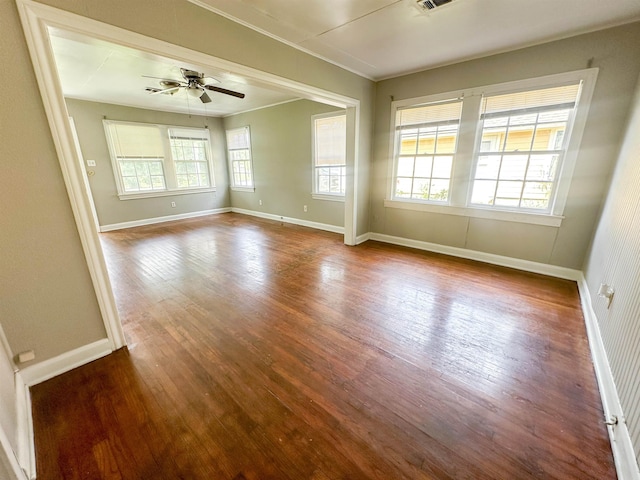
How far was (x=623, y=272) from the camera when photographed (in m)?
1.75

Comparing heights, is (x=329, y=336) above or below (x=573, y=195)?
below

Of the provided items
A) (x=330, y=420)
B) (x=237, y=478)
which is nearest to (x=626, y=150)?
(x=330, y=420)

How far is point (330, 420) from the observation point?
1467 millimetres

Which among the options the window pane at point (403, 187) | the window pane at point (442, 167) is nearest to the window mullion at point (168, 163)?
the window pane at point (403, 187)

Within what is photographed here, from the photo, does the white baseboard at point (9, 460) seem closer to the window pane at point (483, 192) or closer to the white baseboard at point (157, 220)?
the window pane at point (483, 192)

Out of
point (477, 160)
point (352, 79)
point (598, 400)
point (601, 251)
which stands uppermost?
point (352, 79)

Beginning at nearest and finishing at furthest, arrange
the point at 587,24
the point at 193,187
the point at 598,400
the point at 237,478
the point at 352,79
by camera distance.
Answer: the point at 237,478 < the point at 598,400 < the point at 587,24 < the point at 352,79 < the point at 193,187

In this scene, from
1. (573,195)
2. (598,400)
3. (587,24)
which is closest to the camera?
(598,400)

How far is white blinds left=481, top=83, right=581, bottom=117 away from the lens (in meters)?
2.86

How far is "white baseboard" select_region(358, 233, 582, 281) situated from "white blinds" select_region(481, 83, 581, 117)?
1862 mm

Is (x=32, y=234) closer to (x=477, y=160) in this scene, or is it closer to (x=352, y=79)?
(x=352, y=79)

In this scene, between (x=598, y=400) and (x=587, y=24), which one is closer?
(x=598, y=400)

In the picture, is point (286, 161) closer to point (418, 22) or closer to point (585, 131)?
point (418, 22)

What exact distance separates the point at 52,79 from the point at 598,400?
382 cm
